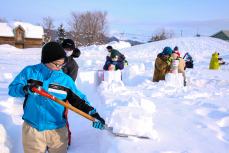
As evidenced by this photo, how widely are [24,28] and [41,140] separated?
51792 mm

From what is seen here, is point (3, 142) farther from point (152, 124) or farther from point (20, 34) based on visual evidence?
point (20, 34)

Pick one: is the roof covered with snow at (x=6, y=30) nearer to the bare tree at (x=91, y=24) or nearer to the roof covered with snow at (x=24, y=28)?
the roof covered with snow at (x=24, y=28)

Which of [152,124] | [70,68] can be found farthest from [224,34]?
[152,124]

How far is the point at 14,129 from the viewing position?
15.5ft

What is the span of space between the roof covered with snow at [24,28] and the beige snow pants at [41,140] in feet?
166

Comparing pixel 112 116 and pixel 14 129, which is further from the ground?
pixel 112 116

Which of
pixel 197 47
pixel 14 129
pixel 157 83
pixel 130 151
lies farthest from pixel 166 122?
pixel 197 47

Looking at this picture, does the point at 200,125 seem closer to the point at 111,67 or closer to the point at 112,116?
the point at 112,116

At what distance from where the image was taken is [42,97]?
A: 311cm

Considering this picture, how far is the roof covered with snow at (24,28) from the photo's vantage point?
51.3 m

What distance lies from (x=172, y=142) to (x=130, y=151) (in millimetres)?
629

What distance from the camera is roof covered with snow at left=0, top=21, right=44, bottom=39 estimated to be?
51.3 metres

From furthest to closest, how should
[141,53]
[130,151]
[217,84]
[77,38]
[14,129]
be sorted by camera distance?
[77,38], [141,53], [217,84], [14,129], [130,151]

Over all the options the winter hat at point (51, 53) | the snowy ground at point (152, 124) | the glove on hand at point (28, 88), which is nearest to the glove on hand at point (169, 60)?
the snowy ground at point (152, 124)
